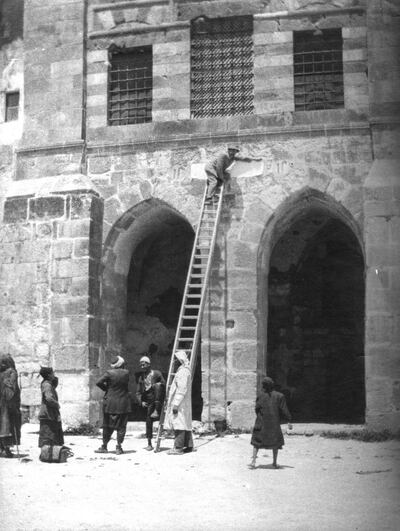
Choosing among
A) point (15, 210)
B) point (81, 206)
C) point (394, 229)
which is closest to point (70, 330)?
point (81, 206)

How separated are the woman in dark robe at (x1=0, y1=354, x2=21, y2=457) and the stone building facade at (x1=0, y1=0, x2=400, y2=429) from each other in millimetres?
3051

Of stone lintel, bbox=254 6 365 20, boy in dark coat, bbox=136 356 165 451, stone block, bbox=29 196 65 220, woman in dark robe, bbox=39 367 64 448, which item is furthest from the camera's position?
stone block, bbox=29 196 65 220

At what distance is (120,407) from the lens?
1167cm

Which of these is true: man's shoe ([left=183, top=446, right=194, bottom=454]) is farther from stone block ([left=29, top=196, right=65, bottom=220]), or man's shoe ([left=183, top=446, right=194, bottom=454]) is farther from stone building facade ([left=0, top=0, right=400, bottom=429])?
stone block ([left=29, top=196, right=65, bottom=220])

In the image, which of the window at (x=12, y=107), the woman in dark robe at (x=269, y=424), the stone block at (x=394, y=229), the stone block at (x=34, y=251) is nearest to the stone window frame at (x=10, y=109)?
the window at (x=12, y=107)

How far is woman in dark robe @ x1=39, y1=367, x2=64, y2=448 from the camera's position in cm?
1102

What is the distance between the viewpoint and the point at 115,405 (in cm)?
1166

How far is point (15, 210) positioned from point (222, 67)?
416 cm

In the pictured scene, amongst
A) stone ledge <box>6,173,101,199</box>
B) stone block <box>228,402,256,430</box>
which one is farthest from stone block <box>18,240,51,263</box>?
stone block <box>228,402,256,430</box>

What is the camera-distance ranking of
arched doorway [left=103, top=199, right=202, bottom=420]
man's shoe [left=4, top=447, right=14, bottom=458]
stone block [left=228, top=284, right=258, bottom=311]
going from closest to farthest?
1. man's shoe [left=4, top=447, right=14, bottom=458]
2. stone block [left=228, top=284, right=258, bottom=311]
3. arched doorway [left=103, top=199, right=202, bottom=420]

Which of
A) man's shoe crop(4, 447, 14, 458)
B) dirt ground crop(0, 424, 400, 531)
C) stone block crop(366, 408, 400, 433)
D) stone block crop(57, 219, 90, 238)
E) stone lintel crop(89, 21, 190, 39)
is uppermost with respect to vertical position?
stone lintel crop(89, 21, 190, 39)

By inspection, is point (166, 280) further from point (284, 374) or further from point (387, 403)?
point (387, 403)

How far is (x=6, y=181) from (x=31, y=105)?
1.45m

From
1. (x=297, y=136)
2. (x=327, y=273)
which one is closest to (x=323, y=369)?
(x=327, y=273)
